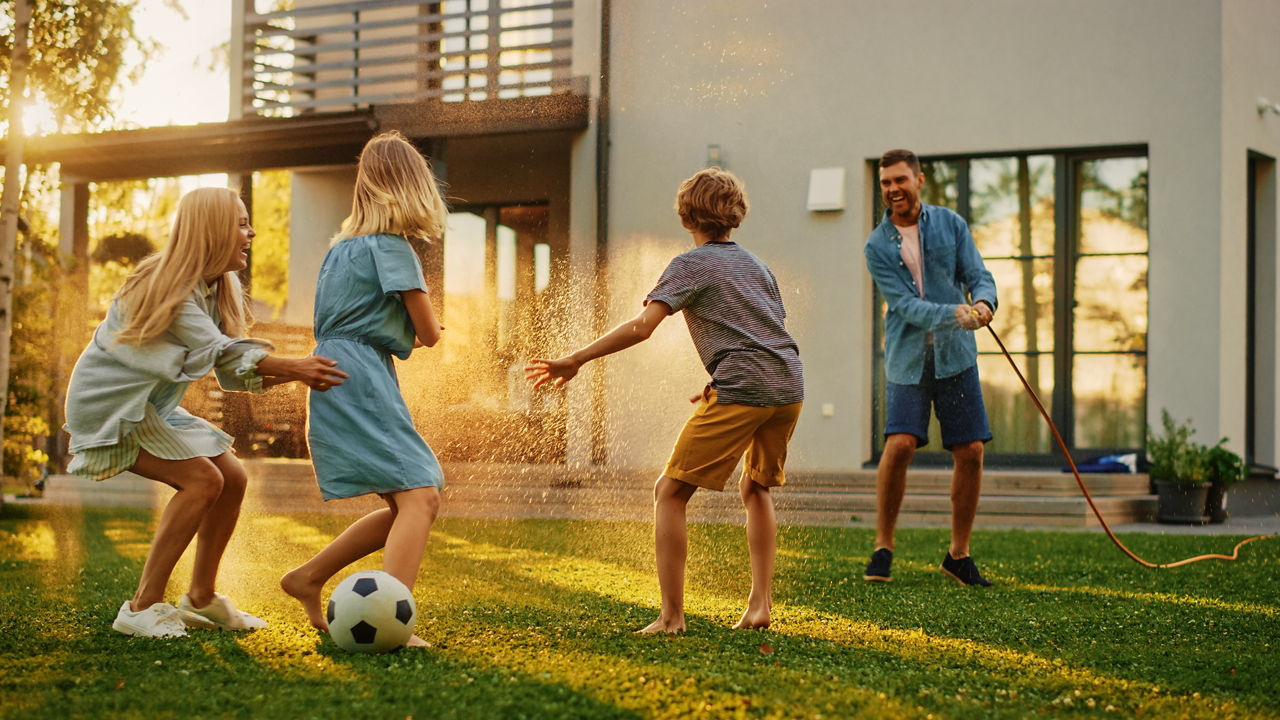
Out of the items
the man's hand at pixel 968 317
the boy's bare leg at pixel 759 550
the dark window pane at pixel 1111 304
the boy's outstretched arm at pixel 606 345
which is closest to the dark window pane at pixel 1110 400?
the dark window pane at pixel 1111 304

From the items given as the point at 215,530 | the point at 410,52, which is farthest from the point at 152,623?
the point at 410,52

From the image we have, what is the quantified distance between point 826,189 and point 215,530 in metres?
7.44

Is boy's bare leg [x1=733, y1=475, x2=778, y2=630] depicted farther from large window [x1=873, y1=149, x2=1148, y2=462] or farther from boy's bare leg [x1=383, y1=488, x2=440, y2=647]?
large window [x1=873, y1=149, x2=1148, y2=462]

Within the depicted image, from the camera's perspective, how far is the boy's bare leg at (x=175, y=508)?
10.6ft

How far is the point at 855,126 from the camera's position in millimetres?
9961

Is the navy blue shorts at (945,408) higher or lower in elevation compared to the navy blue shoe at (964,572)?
higher

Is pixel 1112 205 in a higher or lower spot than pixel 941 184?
lower

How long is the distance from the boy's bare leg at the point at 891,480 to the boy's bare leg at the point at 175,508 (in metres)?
2.60

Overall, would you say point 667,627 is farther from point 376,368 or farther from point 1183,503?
point 1183,503

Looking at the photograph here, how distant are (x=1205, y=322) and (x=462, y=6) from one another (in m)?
7.74

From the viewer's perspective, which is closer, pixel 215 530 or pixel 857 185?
pixel 215 530

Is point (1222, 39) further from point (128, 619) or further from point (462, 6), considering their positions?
point (128, 619)

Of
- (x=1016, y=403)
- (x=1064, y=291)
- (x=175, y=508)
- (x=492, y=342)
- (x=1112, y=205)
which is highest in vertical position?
(x=1112, y=205)

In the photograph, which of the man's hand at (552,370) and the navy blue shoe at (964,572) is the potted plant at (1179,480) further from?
the man's hand at (552,370)
